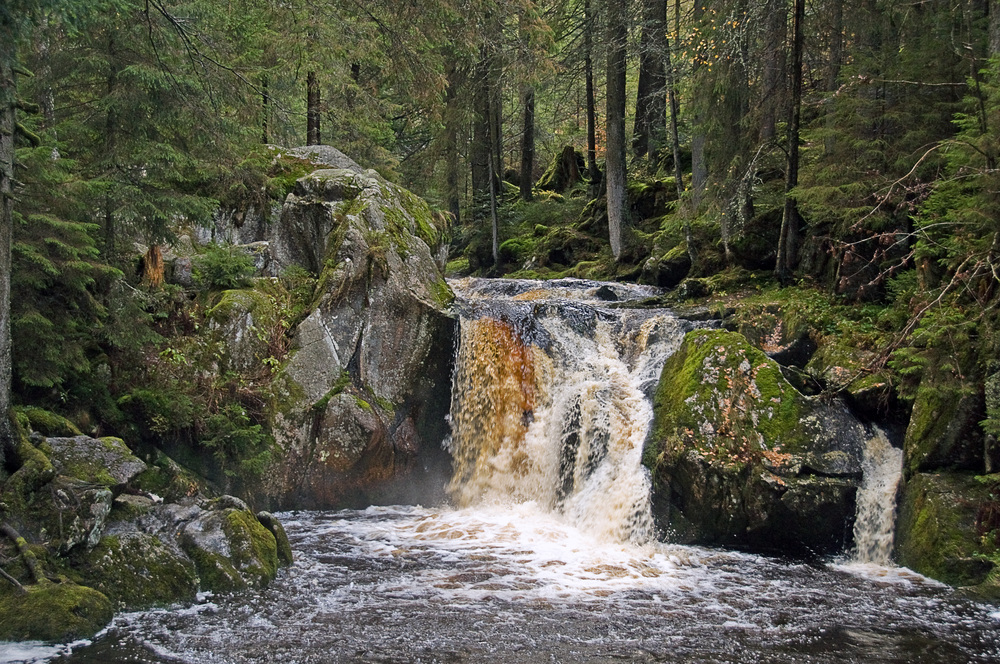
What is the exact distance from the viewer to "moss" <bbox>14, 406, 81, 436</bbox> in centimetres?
695

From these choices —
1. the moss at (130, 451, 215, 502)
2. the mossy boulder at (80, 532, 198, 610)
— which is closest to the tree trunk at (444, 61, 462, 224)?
the moss at (130, 451, 215, 502)

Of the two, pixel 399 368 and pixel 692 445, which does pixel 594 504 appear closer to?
pixel 692 445

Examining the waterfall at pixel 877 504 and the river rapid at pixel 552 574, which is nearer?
the river rapid at pixel 552 574

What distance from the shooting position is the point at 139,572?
6012mm

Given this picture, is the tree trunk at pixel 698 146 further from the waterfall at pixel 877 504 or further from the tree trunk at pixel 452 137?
the waterfall at pixel 877 504

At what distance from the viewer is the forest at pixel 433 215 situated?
23.6ft

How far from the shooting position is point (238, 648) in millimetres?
5203

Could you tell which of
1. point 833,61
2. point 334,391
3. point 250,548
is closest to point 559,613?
point 250,548

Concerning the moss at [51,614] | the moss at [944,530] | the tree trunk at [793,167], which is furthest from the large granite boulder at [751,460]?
the moss at [51,614]

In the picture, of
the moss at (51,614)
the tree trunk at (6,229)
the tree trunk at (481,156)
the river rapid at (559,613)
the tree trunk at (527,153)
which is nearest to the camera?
the moss at (51,614)

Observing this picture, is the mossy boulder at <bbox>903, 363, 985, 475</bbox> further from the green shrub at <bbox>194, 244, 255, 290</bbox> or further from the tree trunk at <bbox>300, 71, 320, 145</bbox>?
→ the tree trunk at <bbox>300, 71, 320, 145</bbox>

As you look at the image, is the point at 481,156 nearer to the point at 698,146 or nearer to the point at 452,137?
the point at 452,137

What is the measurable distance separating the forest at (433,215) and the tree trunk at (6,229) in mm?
25

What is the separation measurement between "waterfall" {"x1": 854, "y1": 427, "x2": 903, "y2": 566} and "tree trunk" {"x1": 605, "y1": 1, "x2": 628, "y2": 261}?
970 centimetres
